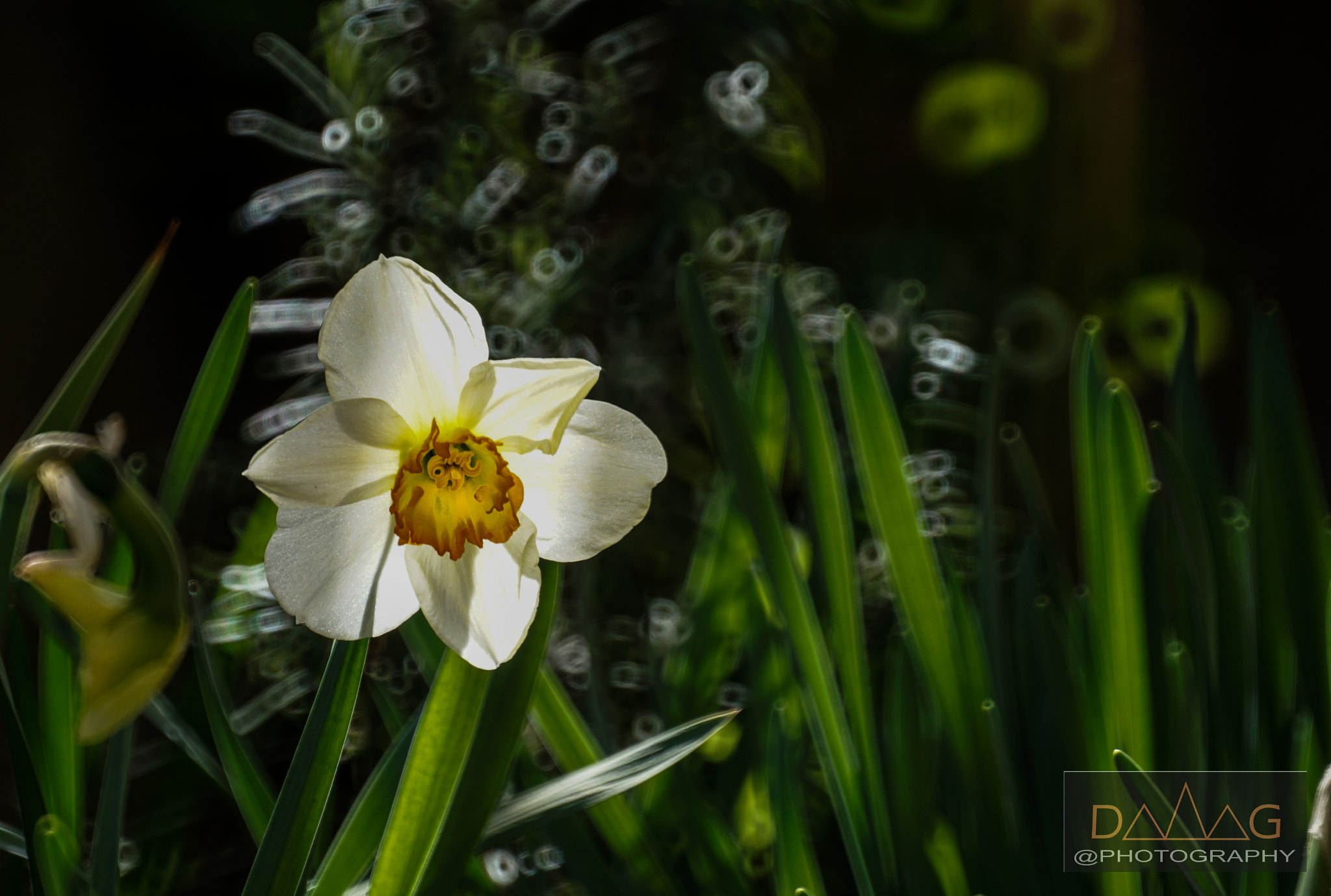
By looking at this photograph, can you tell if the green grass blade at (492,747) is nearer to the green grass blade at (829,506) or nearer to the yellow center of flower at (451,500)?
the yellow center of flower at (451,500)

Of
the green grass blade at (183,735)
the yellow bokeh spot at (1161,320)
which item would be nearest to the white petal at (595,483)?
the green grass blade at (183,735)

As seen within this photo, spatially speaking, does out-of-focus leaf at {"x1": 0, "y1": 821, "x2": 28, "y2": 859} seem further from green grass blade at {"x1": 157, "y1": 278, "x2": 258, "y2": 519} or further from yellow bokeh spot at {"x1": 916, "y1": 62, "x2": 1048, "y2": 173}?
yellow bokeh spot at {"x1": 916, "y1": 62, "x2": 1048, "y2": 173}

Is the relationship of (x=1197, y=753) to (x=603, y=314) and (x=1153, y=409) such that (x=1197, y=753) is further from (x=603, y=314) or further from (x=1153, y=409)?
(x=1153, y=409)

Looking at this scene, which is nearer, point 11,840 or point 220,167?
point 11,840

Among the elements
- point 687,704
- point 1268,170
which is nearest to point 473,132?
point 687,704

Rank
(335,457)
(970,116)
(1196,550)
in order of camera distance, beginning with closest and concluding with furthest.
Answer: (335,457)
(1196,550)
(970,116)

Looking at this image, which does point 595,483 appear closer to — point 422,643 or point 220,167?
point 422,643

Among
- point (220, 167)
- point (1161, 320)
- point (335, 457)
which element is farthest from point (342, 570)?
point (1161, 320)

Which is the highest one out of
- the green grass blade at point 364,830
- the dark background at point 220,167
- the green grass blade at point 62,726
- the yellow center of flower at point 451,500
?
the dark background at point 220,167
